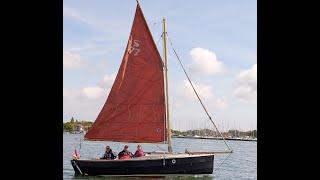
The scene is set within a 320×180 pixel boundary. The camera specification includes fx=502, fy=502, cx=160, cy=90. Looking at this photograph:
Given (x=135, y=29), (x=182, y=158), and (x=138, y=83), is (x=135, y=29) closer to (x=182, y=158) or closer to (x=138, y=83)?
(x=138, y=83)

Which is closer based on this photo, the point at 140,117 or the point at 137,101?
the point at 140,117

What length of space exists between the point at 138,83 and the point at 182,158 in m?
4.26

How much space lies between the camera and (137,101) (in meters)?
23.7

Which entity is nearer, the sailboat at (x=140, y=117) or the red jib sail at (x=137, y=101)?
the sailboat at (x=140, y=117)

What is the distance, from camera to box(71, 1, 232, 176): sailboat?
73.4 feet

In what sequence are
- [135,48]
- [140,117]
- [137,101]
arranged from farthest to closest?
[135,48], [137,101], [140,117]

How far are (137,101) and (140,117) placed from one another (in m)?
0.80

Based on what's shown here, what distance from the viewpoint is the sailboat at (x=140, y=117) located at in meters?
22.4

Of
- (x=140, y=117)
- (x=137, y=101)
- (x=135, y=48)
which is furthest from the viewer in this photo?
(x=135, y=48)

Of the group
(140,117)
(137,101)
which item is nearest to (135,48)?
(137,101)

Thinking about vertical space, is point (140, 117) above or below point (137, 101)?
below

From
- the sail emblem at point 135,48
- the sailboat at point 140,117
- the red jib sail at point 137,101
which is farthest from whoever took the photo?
the sail emblem at point 135,48

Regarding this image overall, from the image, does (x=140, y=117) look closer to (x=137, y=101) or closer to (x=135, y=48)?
(x=137, y=101)
